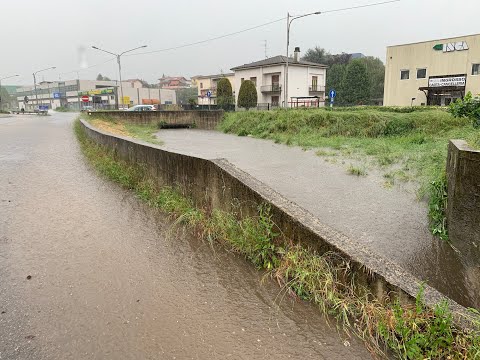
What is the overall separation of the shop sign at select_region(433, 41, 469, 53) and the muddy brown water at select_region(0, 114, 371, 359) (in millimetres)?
39145

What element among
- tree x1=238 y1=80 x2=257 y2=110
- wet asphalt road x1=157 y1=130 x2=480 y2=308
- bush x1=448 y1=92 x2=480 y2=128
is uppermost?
tree x1=238 y1=80 x2=257 y2=110

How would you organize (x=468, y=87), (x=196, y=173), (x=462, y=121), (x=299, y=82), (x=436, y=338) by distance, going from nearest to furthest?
(x=436, y=338) → (x=196, y=173) → (x=462, y=121) → (x=468, y=87) → (x=299, y=82)

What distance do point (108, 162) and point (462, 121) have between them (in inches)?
586

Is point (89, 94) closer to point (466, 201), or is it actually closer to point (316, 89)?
point (316, 89)

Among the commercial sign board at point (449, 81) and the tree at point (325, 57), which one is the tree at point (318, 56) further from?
the commercial sign board at point (449, 81)

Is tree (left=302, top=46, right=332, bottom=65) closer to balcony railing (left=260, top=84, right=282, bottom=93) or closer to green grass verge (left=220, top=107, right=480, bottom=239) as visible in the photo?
balcony railing (left=260, top=84, right=282, bottom=93)

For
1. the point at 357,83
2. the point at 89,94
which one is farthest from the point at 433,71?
the point at 89,94

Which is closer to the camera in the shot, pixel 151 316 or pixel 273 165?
pixel 151 316

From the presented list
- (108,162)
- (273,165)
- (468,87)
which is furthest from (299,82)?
(108,162)

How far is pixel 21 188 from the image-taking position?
770 centimetres

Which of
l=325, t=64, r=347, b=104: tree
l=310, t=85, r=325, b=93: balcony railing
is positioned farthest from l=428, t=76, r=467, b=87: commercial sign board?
l=325, t=64, r=347, b=104: tree

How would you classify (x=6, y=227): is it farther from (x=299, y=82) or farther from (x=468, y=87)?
(x=299, y=82)

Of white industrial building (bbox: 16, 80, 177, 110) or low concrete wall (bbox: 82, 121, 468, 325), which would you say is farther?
white industrial building (bbox: 16, 80, 177, 110)

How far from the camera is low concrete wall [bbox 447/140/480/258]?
4.42m
